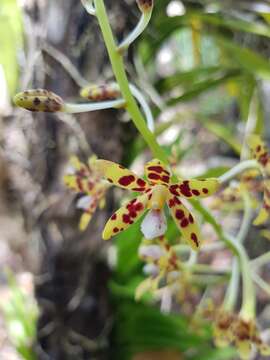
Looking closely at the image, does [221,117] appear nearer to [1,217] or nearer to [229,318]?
[1,217]

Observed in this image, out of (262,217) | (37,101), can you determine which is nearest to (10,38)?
(37,101)

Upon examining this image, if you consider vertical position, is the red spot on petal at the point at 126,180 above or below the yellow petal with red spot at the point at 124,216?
above

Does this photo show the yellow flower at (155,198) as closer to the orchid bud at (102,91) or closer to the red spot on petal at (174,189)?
the red spot on petal at (174,189)

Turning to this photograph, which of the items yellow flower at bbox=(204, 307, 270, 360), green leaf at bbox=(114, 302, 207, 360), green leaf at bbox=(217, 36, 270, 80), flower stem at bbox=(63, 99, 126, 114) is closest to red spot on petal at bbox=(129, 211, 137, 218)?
flower stem at bbox=(63, 99, 126, 114)

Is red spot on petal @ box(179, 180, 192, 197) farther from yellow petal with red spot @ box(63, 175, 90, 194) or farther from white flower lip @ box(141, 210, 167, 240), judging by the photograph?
yellow petal with red spot @ box(63, 175, 90, 194)

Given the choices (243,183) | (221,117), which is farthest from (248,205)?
(221,117)

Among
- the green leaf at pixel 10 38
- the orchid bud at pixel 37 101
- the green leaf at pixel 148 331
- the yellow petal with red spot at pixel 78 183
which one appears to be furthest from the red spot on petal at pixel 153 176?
the green leaf at pixel 148 331

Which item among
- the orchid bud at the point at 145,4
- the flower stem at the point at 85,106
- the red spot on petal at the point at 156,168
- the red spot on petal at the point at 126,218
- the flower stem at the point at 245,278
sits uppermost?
the orchid bud at the point at 145,4

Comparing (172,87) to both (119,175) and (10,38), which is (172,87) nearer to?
(10,38)
